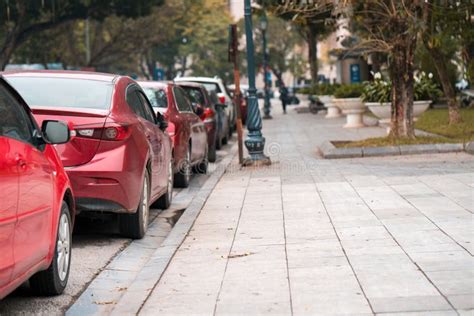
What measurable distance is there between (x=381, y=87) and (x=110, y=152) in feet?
49.6

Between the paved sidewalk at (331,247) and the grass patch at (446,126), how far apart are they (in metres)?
5.46

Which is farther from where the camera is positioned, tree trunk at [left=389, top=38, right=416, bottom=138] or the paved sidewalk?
tree trunk at [left=389, top=38, right=416, bottom=138]

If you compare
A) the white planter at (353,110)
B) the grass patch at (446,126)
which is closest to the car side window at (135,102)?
the grass patch at (446,126)

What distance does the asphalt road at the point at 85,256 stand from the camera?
687 cm

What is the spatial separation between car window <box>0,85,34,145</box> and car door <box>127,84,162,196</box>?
3600 mm

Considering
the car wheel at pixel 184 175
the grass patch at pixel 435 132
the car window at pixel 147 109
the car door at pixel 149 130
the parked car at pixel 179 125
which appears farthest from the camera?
the grass patch at pixel 435 132

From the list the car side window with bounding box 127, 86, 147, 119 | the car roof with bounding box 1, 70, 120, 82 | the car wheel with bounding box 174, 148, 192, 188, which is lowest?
the car wheel with bounding box 174, 148, 192, 188

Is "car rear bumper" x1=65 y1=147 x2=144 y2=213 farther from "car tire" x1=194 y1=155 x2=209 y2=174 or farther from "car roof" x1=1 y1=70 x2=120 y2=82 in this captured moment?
"car tire" x1=194 y1=155 x2=209 y2=174

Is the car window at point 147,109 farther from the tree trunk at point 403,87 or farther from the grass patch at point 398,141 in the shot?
the tree trunk at point 403,87

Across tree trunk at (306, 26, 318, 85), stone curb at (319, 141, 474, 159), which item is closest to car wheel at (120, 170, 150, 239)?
stone curb at (319, 141, 474, 159)

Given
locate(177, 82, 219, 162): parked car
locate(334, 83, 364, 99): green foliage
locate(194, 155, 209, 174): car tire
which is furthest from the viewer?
locate(334, 83, 364, 99): green foliage

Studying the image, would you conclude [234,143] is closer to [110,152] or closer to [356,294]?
[110,152]

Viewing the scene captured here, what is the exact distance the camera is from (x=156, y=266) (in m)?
8.12

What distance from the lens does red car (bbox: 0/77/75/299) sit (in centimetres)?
561
